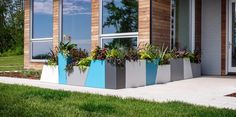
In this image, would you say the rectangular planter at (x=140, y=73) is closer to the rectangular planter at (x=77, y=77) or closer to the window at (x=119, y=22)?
the rectangular planter at (x=77, y=77)

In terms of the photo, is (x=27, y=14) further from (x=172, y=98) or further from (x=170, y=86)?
(x=172, y=98)

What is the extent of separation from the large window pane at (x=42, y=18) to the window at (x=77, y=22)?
985 millimetres

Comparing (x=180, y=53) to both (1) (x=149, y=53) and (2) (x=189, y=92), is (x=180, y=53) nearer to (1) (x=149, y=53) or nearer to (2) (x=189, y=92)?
(1) (x=149, y=53)

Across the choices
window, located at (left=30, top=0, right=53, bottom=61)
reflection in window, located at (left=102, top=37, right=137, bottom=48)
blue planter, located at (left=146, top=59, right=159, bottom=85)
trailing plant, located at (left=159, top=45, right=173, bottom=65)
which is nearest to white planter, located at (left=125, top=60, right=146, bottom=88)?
blue planter, located at (left=146, top=59, right=159, bottom=85)

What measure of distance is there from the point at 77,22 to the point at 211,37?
4.83m

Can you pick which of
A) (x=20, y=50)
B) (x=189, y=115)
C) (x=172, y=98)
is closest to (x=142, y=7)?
(x=172, y=98)

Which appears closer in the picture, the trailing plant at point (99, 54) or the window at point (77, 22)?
the trailing plant at point (99, 54)

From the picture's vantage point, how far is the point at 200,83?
11211mm

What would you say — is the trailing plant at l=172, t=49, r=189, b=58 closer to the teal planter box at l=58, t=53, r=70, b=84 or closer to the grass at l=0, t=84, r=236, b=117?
the teal planter box at l=58, t=53, r=70, b=84

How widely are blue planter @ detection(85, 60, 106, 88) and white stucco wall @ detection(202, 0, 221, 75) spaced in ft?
16.7

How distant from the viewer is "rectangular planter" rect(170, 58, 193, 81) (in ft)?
39.4

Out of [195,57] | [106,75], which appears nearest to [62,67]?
[106,75]

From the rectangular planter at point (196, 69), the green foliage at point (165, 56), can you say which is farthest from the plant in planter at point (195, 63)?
the green foliage at point (165, 56)

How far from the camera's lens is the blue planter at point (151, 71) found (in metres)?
10.9
